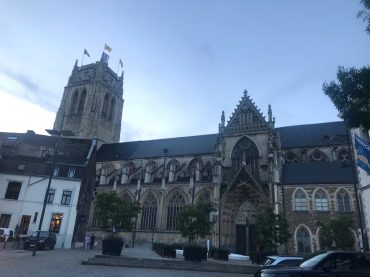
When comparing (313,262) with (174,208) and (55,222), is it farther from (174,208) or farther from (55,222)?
(174,208)

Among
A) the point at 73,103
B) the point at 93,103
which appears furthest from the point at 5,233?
the point at 73,103

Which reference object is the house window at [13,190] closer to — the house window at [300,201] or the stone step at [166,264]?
the stone step at [166,264]

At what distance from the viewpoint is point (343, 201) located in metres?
30.6

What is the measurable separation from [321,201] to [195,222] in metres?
15.3

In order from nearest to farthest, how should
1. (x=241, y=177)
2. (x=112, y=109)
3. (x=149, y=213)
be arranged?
(x=241, y=177) → (x=149, y=213) → (x=112, y=109)

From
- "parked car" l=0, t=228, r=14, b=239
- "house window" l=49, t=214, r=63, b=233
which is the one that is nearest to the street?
"parked car" l=0, t=228, r=14, b=239

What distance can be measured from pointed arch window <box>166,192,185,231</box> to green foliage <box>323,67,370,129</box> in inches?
1268

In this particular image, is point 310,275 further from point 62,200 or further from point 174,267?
point 62,200

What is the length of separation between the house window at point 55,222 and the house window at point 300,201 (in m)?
25.0

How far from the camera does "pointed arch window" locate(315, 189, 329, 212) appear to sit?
102 feet

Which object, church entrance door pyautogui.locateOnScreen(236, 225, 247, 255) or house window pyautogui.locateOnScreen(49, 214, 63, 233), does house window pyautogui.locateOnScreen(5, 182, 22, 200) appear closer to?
house window pyautogui.locateOnScreen(49, 214, 63, 233)

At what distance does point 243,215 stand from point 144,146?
25.4 meters

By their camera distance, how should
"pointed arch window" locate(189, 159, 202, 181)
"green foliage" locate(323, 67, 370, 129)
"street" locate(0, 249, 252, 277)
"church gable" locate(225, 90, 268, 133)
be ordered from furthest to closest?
"pointed arch window" locate(189, 159, 202, 181) → "church gable" locate(225, 90, 268, 133) → "street" locate(0, 249, 252, 277) → "green foliage" locate(323, 67, 370, 129)

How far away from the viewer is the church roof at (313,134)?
40.1 m
